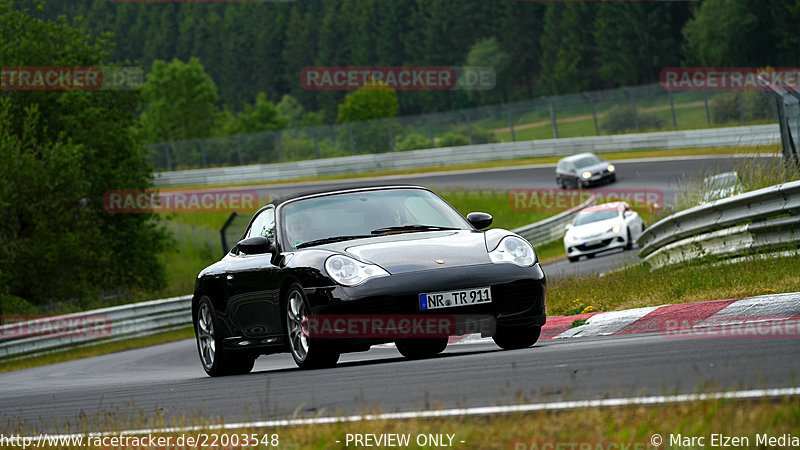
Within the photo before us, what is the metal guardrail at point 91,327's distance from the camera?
22094mm

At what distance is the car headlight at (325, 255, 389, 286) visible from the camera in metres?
8.09

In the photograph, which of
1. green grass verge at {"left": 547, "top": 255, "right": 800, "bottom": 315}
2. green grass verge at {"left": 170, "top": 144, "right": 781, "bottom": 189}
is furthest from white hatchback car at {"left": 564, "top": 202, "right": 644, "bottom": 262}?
green grass verge at {"left": 170, "top": 144, "right": 781, "bottom": 189}

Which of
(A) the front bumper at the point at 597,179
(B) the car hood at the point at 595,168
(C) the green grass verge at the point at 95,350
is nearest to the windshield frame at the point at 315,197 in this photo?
(C) the green grass verge at the point at 95,350

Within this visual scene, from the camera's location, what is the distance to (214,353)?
9969mm

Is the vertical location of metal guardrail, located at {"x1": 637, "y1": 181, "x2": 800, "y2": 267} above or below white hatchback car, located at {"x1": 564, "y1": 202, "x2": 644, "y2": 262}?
above

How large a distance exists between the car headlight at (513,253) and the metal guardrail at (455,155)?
118 feet

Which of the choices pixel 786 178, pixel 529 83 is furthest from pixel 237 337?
pixel 529 83

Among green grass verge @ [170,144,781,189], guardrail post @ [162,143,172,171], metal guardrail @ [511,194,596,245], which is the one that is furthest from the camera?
guardrail post @ [162,143,172,171]

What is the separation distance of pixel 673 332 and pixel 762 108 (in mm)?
42197

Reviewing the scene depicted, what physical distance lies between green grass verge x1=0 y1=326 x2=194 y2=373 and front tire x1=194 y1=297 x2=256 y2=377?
39.6ft

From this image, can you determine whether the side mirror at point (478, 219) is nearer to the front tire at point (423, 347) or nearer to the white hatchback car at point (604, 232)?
the front tire at point (423, 347)

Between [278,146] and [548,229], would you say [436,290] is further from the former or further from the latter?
[278,146]

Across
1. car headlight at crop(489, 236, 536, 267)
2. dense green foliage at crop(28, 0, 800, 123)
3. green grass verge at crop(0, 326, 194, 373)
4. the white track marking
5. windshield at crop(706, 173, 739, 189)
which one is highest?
dense green foliage at crop(28, 0, 800, 123)

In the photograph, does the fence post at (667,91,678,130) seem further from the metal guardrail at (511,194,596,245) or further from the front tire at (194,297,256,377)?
the front tire at (194,297,256,377)
